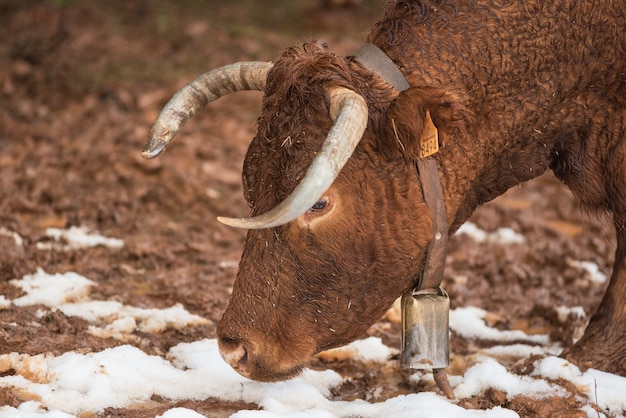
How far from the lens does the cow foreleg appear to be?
4.86 meters

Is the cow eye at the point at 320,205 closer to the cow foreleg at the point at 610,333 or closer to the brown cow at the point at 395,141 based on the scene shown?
the brown cow at the point at 395,141

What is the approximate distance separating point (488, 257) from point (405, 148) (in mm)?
3344

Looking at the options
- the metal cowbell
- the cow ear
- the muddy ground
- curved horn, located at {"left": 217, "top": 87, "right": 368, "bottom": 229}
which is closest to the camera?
curved horn, located at {"left": 217, "top": 87, "right": 368, "bottom": 229}

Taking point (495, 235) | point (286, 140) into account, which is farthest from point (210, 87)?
point (495, 235)

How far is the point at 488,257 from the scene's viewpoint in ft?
23.2

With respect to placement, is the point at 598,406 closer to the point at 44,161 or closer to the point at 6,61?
the point at 44,161

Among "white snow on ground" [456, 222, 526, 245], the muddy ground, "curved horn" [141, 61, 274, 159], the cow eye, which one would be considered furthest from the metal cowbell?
"white snow on ground" [456, 222, 526, 245]

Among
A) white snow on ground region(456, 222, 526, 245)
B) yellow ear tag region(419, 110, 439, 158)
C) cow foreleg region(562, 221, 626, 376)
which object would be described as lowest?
cow foreleg region(562, 221, 626, 376)

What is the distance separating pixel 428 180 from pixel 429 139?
26 cm

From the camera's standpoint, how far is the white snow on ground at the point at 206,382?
4.13 metres

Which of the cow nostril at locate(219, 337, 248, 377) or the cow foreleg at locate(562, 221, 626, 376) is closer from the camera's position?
the cow nostril at locate(219, 337, 248, 377)

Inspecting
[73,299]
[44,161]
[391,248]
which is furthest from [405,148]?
[44,161]

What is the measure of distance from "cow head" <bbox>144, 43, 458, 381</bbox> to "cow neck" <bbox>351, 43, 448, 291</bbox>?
0.04 m

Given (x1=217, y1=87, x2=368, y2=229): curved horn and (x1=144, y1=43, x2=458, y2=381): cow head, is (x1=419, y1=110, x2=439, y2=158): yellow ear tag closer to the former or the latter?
(x1=144, y1=43, x2=458, y2=381): cow head
